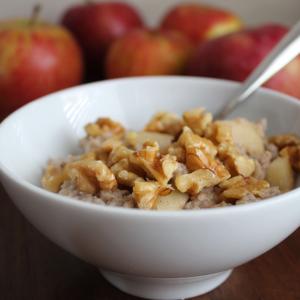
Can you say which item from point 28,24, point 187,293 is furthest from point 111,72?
point 187,293

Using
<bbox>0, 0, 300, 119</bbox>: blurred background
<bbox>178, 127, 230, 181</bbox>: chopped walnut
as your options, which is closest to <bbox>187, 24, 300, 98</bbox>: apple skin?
<bbox>0, 0, 300, 119</bbox>: blurred background

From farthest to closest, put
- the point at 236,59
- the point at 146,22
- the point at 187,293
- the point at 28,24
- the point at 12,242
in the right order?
the point at 146,22 → the point at 28,24 → the point at 236,59 → the point at 12,242 → the point at 187,293

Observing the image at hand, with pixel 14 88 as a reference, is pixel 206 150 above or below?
above

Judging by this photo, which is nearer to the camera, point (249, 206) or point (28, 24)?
point (249, 206)

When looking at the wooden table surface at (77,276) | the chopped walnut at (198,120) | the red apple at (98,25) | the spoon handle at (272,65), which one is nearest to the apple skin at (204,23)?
the red apple at (98,25)

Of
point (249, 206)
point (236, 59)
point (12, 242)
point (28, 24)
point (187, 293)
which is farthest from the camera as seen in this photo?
point (28, 24)

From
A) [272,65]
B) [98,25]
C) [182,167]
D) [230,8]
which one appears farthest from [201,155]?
[230,8]

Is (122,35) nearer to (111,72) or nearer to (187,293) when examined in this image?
(111,72)
